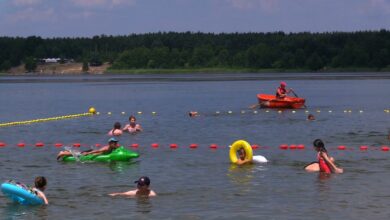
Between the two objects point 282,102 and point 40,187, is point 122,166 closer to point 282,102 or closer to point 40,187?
point 40,187

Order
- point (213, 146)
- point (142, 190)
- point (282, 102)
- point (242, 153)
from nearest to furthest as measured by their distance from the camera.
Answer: point (142, 190)
point (242, 153)
point (213, 146)
point (282, 102)

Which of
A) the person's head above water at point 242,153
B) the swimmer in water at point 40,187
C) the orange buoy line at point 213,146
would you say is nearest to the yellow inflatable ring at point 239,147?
the person's head above water at point 242,153

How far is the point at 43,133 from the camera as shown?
40156 millimetres

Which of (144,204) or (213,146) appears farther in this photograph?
(213,146)

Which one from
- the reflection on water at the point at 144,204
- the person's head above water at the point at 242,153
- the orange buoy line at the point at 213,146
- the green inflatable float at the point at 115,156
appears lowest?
the orange buoy line at the point at 213,146

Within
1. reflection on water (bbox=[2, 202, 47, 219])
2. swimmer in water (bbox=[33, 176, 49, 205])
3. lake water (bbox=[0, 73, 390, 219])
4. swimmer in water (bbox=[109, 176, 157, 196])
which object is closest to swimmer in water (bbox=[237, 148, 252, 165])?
lake water (bbox=[0, 73, 390, 219])

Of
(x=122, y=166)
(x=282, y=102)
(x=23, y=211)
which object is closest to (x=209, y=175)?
(x=122, y=166)

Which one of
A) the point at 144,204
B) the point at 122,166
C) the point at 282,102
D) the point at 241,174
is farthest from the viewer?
the point at 282,102

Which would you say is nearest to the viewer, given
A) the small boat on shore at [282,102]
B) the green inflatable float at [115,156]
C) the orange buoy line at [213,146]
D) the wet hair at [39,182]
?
the wet hair at [39,182]

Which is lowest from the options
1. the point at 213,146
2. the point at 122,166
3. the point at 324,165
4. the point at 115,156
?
the point at 213,146

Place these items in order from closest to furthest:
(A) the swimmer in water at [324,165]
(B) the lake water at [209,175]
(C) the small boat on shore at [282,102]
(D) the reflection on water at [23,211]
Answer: (D) the reflection on water at [23,211]
(B) the lake water at [209,175]
(A) the swimmer in water at [324,165]
(C) the small boat on shore at [282,102]

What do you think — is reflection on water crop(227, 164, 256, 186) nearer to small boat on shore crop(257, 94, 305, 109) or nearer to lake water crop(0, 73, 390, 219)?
lake water crop(0, 73, 390, 219)

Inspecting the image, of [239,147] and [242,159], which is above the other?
[239,147]

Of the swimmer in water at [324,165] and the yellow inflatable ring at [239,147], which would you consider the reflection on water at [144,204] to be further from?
the yellow inflatable ring at [239,147]
